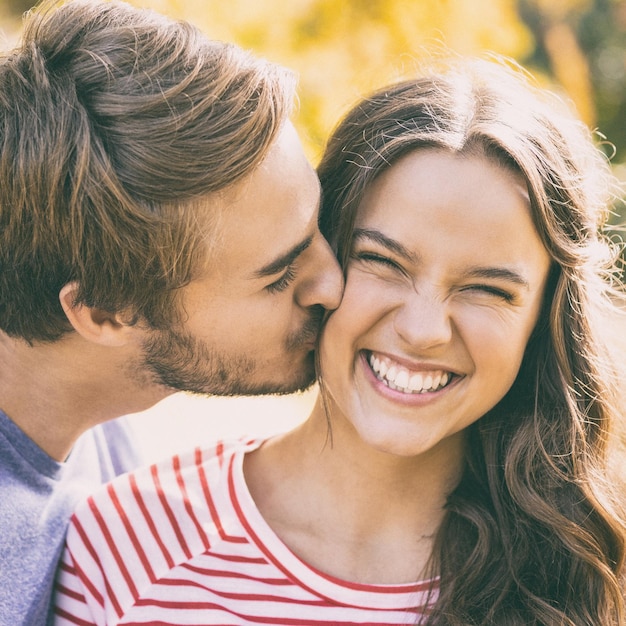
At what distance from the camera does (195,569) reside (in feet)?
7.43

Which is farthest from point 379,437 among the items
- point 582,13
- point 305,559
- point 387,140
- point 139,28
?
point 582,13

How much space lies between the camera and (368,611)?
2.19 meters

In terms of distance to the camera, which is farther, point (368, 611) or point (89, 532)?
point (89, 532)

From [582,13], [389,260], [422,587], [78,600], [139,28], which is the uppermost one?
[139,28]

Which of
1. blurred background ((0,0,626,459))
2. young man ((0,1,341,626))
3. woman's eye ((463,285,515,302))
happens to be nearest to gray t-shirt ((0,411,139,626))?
young man ((0,1,341,626))

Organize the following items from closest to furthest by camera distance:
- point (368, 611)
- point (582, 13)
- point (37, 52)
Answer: point (368, 611)
point (37, 52)
point (582, 13)

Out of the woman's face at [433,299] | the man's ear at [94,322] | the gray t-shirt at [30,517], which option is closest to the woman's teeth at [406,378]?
the woman's face at [433,299]

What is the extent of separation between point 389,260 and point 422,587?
817mm

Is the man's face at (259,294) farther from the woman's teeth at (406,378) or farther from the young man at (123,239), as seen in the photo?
the woman's teeth at (406,378)

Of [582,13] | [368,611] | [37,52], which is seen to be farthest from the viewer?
[582,13]

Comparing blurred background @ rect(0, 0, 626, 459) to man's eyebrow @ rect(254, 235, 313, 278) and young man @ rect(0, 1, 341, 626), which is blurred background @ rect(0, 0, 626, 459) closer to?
young man @ rect(0, 1, 341, 626)

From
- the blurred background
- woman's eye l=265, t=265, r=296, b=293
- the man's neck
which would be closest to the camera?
the man's neck

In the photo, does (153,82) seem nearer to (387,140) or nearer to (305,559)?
(387,140)

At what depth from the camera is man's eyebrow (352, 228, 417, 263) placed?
85.7 inches
